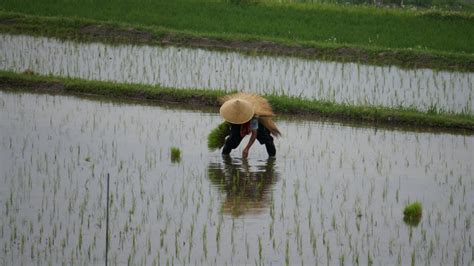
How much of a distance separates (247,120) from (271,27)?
7.05 metres

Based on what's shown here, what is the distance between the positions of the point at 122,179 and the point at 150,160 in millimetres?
699

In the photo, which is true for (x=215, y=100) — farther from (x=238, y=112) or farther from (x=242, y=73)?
(x=238, y=112)

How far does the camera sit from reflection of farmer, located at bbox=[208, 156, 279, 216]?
676 cm

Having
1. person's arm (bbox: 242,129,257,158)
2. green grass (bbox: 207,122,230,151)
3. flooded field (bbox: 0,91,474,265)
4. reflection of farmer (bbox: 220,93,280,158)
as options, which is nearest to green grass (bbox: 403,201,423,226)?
flooded field (bbox: 0,91,474,265)

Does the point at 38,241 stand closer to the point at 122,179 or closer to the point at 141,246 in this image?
the point at 141,246

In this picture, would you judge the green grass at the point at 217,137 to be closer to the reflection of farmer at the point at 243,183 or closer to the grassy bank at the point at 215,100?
the reflection of farmer at the point at 243,183

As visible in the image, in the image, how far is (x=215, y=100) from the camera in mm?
10344

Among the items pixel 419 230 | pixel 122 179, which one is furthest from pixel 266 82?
pixel 419 230

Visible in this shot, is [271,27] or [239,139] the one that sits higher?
[271,27]

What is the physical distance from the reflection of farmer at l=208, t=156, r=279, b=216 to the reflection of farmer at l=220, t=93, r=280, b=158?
141 mm

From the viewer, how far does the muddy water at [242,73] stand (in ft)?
36.0

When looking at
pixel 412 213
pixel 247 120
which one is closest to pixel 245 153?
pixel 247 120

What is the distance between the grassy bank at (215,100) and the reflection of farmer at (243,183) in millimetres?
1841

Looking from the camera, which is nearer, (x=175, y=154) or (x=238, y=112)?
(x=238, y=112)
